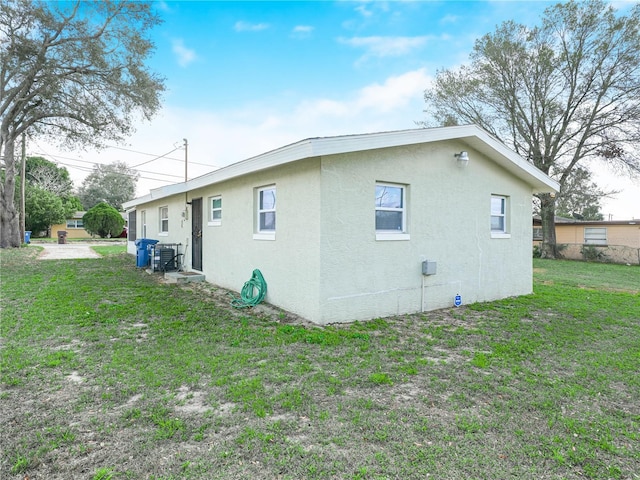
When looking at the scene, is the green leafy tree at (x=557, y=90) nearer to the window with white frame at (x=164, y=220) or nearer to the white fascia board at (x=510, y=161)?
the white fascia board at (x=510, y=161)

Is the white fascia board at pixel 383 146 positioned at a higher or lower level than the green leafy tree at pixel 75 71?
lower

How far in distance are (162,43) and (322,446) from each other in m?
17.6

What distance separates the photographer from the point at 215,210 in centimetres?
930

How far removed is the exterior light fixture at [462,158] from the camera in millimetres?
6961

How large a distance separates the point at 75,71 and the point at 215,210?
1102cm

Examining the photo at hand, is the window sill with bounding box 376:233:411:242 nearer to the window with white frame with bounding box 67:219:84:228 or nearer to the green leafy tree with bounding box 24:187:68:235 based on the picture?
the green leafy tree with bounding box 24:187:68:235

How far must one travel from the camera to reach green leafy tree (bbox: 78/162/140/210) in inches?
1898

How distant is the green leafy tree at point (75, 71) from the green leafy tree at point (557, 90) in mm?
15190

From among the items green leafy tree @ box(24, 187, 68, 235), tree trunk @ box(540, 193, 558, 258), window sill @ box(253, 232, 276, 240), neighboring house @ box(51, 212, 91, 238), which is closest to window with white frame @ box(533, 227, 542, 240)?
tree trunk @ box(540, 193, 558, 258)

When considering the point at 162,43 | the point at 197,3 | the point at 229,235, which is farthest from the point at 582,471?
the point at 162,43

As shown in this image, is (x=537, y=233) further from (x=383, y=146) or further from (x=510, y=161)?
(x=383, y=146)

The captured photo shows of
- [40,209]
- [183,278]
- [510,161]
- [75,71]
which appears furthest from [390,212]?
[40,209]

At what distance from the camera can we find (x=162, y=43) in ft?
50.6

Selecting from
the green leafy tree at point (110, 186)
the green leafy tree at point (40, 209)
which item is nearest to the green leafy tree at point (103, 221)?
the green leafy tree at point (40, 209)
